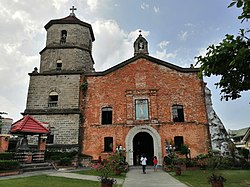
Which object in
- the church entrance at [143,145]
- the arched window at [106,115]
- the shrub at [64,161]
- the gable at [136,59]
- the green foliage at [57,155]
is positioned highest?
the gable at [136,59]

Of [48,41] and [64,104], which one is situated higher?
[48,41]

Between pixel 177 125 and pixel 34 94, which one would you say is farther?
pixel 34 94

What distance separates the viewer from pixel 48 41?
23.2m

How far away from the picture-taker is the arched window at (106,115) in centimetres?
2092

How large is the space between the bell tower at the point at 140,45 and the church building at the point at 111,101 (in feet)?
10.1

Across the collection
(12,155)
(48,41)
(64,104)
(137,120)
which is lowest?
(12,155)

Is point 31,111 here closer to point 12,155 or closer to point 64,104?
point 64,104

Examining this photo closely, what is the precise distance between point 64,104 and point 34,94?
3366 mm

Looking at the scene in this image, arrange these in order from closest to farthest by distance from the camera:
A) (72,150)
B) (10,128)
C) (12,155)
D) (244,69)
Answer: (244,69), (12,155), (10,128), (72,150)

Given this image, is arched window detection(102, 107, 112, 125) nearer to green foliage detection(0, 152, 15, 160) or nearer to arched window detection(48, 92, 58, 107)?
arched window detection(48, 92, 58, 107)

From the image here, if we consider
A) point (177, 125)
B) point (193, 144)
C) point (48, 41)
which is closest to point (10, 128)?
point (48, 41)

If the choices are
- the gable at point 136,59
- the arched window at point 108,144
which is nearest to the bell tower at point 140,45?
the gable at point 136,59

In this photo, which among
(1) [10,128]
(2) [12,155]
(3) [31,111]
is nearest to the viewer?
(2) [12,155]

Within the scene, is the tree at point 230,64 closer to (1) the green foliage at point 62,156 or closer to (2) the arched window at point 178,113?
(2) the arched window at point 178,113
